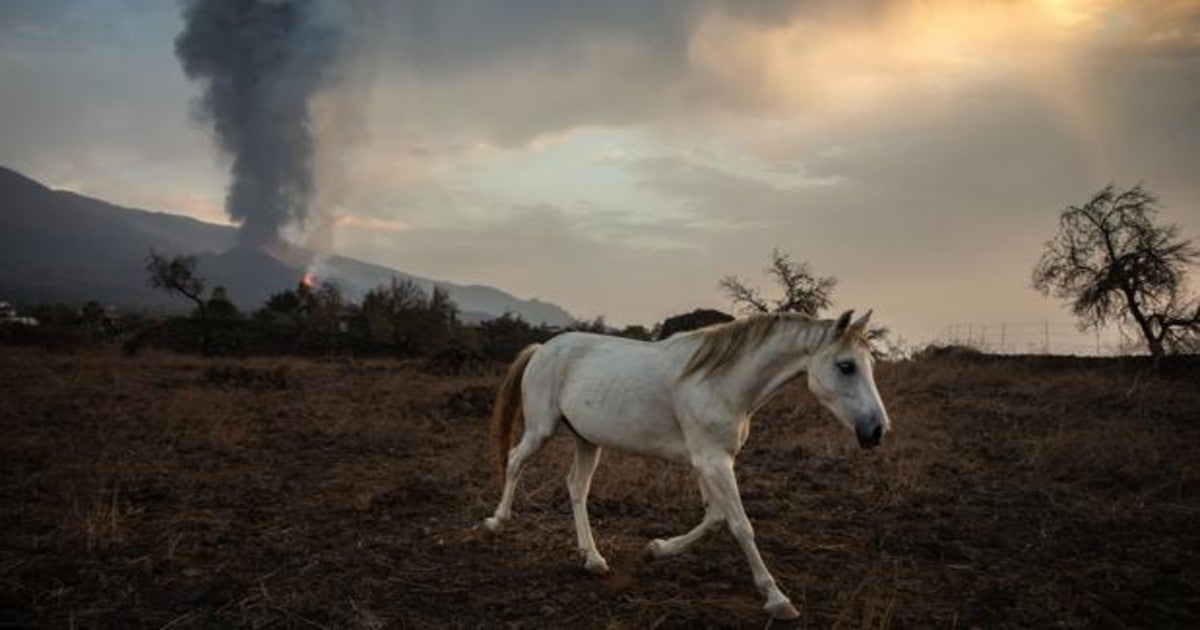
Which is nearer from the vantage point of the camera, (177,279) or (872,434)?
(872,434)

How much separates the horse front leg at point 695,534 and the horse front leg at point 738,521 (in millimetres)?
107

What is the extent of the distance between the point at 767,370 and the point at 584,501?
180cm

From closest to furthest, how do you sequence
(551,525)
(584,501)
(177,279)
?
(584,501)
(551,525)
(177,279)

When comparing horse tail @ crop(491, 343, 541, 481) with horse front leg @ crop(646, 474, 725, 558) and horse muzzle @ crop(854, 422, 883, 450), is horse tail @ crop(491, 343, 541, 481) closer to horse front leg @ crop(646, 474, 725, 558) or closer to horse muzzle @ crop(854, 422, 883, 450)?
horse front leg @ crop(646, 474, 725, 558)

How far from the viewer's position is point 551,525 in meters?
6.61

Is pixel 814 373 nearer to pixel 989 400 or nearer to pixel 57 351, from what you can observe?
pixel 989 400

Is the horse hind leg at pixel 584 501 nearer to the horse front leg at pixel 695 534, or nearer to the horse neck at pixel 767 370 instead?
the horse front leg at pixel 695 534

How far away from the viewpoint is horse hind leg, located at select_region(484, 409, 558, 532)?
5.96 metres

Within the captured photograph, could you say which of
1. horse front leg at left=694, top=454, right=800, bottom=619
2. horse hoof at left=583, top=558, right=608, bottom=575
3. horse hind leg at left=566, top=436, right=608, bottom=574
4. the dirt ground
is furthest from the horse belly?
the dirt ground

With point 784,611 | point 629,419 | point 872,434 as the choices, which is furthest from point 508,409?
point 872,434

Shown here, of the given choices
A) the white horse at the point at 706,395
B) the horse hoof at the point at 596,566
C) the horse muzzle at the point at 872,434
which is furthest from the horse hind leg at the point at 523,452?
the horse muzzle at the point at 872,434

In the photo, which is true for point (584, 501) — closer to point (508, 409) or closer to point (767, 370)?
point (508, 409)

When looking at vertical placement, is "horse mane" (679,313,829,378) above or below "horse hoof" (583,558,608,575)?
above

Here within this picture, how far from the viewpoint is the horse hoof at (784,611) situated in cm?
444
